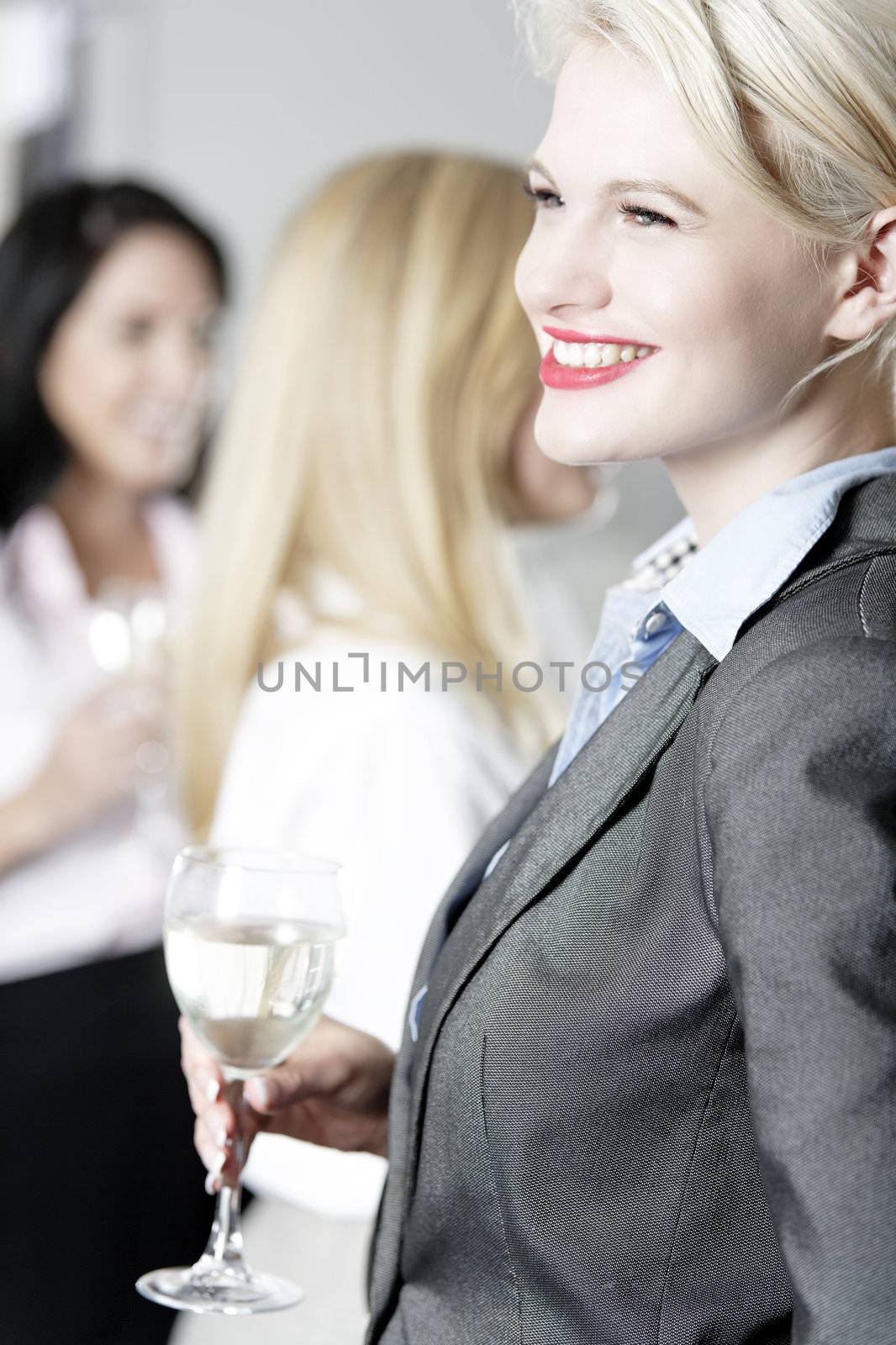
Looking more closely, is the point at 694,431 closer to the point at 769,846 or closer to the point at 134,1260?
the point at 769,846

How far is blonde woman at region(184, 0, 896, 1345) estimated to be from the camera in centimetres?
58

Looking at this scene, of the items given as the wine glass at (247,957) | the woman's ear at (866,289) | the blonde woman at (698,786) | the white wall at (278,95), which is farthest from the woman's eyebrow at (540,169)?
the white wall at (278,95)

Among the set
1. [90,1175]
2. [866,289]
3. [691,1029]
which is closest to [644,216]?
[866,289]

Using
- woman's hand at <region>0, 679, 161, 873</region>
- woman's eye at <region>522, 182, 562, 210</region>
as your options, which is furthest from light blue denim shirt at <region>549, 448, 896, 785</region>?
woman's hand at <region>0, 679, 161, 873</region>

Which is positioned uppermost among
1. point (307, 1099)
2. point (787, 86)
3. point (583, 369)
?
point (787, 86)

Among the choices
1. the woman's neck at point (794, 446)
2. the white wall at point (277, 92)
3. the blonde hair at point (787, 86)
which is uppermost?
the white wall at point (277, 92)

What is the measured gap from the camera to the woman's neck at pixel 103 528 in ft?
9.11

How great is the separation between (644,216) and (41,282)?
216cm

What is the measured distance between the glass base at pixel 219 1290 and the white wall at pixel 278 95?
185 cm

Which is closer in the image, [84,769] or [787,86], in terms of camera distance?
[787,86]

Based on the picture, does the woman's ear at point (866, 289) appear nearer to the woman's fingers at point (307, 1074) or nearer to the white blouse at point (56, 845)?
the woman's fingers at point (307, 1074)

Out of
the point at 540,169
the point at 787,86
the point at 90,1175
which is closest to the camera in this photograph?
the point at 787,86

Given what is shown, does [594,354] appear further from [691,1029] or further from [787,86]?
[691,1029]

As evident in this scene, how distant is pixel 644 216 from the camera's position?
31.2 inches
